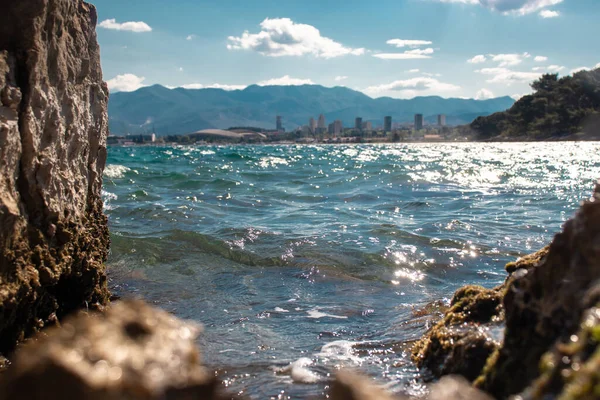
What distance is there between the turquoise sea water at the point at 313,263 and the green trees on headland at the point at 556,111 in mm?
95956

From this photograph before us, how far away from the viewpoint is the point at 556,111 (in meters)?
114

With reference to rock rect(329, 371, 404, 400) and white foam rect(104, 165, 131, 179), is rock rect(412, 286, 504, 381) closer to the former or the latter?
rock rect(329, 371, 404, 400)

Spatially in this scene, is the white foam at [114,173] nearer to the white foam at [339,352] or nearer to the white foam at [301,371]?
the white foam at [339,352]

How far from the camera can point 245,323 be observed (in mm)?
6188

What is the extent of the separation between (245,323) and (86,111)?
10.1 feet

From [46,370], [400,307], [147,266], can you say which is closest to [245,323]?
[400,307]

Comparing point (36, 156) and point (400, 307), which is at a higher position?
point (36, 156)

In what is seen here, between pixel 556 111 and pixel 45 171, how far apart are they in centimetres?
12470

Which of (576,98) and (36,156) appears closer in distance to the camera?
(36,156)

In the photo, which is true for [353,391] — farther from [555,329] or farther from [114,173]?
[114,173]

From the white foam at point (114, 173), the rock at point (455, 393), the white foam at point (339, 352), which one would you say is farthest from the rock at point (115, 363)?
the white foam at point (114, 173)

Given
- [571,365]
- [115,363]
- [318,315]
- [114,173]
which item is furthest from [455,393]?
[114,173]

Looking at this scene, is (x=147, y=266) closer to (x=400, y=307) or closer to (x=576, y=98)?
→ (x=400, y=307)

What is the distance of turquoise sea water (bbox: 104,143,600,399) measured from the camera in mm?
5086
